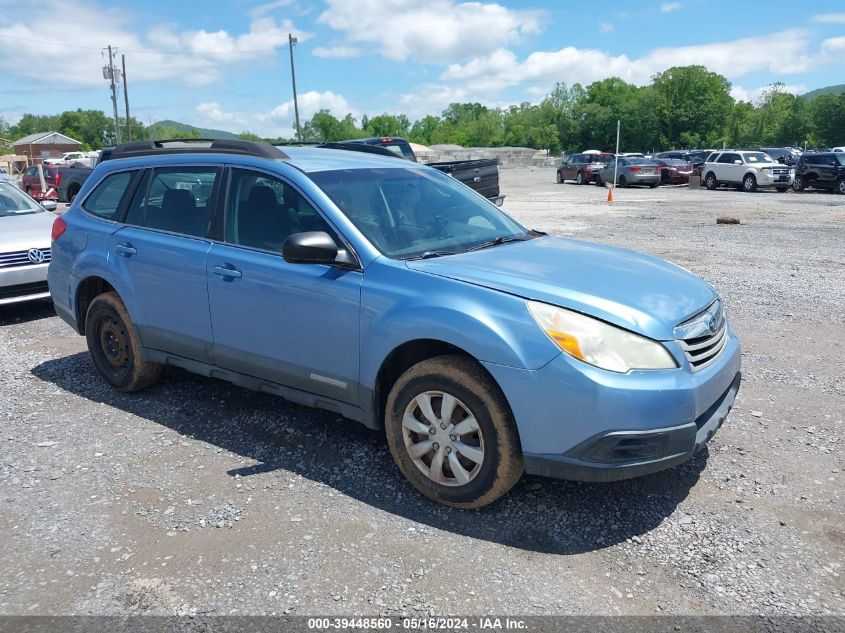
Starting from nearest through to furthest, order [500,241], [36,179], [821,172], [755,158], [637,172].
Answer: [500,241] → [821,172] → [36,179] → [755,158] → [637,172]

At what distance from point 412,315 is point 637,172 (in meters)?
31.6

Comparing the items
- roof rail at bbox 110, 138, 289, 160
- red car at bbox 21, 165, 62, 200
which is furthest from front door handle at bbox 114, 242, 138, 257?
red car at bbox 21, 165, 62, 200

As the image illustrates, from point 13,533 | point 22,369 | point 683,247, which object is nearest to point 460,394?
point 13,533

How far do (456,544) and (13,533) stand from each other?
2226 millimetres

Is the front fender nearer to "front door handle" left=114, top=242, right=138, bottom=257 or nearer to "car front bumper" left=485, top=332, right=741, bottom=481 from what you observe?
"car front bumper" left=485, top=332, right=741, bottom=481

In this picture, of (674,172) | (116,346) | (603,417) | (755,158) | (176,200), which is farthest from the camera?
(674,172)

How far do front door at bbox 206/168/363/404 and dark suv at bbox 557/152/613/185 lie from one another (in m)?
33.9

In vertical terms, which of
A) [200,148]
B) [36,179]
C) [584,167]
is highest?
[36,179]

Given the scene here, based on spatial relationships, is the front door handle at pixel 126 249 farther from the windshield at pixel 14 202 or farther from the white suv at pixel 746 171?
the white suv at pixel 746 171

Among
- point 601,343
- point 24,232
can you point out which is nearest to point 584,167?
point 24,232

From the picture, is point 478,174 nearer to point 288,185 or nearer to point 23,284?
point 23,284

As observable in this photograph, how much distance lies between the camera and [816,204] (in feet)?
73.4

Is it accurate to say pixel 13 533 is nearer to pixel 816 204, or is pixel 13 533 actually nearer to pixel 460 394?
pixel 460 394

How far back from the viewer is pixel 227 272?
4367mm
